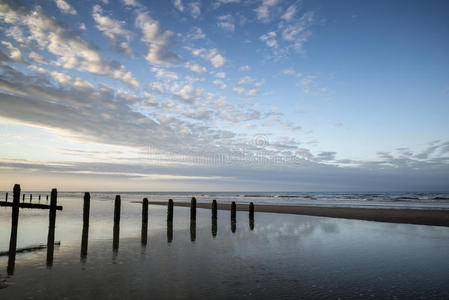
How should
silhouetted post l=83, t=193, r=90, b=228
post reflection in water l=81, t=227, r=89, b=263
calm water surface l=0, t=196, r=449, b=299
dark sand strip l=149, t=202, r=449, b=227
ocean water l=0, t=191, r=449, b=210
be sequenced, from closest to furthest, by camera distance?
calm water surface l=0, t=196, r=449, b=299 < post reflection in water l=81, t=227, r=89, b=263 < silhouetted post l=83, t=193, r=90, b=228 < dark sand strip l=149, t=202, r=449, b=227 < ocean water l=0, t=191, r=449, b=210

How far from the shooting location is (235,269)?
8.25 meters

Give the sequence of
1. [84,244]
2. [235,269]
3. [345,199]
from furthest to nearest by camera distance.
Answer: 1. [345,199]
2. [84,244]
3. [235,269]

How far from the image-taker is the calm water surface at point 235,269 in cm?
637

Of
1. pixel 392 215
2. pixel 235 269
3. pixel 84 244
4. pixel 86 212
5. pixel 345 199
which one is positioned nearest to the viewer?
pixel 235 269

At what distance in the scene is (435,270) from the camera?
834 cm

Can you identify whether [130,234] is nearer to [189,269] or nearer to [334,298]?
[189,269]

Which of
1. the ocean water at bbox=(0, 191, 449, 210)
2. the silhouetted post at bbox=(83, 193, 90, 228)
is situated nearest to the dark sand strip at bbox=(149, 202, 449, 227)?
the ocean water at bbox=(0, 191, 449, 210)

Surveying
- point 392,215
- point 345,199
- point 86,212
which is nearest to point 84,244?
point 86,212

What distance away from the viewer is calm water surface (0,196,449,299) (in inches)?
251

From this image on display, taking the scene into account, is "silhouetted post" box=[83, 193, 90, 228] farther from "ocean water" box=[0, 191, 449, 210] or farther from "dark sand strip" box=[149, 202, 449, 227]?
"ocean water" box=[0, 191, 449, 210]

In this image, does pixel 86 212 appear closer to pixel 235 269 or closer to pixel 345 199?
pixel 235 269

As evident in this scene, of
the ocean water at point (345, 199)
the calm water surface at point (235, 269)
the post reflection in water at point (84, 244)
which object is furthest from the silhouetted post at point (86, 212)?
the ocean water at point (345, 199)

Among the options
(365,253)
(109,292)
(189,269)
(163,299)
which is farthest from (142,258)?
(365,253)

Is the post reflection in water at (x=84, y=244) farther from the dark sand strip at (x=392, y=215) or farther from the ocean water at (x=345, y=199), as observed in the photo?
the ocean water at (x=345, y=199)
